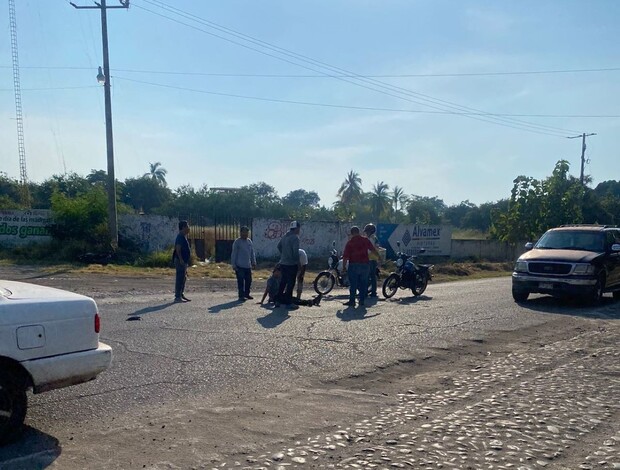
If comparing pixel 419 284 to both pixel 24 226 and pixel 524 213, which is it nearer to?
pixel 24 226

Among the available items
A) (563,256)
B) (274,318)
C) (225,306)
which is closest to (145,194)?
(225,306)

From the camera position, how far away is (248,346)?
9.35 m

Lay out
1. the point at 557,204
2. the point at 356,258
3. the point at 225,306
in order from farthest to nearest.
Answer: the point at 557,204 → the point at 356,258 → the point at 225,306

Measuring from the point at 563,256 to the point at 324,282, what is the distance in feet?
18.1

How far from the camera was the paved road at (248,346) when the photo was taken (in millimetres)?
6402

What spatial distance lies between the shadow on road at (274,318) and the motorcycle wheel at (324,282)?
9.75 feet

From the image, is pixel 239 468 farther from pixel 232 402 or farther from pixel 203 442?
pixel 232 402

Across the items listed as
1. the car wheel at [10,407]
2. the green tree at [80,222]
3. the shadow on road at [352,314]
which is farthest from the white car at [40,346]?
the green tree at [80,222]

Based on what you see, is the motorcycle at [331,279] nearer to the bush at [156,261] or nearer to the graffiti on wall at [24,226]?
the bush at [156,261]

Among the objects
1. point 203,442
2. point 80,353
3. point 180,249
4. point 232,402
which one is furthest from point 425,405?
point 180,249

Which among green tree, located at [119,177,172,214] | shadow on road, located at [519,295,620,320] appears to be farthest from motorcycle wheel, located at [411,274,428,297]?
green tree, located at [119,177,172,214]

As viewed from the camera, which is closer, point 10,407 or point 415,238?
point 10,407

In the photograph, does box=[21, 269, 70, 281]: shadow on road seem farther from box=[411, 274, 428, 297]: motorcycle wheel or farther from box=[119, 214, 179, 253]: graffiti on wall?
box=[411, 274, 428, 297]: motorcycle wheel

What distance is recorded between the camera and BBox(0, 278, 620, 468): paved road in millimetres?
6402
